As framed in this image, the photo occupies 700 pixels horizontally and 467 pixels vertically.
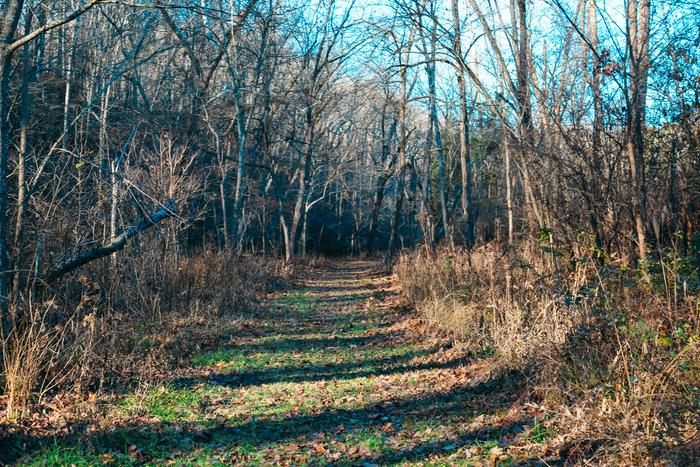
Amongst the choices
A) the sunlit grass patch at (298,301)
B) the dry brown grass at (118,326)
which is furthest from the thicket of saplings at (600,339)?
the sunlit grass patch at (298,301)

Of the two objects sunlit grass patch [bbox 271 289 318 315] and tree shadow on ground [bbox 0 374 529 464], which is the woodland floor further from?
sunlit grass patch [bbox 271 289 318 315]

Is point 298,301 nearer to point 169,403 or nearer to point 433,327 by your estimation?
point 433,327

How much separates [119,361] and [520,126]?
6301mm

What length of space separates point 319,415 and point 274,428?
1.90 feet

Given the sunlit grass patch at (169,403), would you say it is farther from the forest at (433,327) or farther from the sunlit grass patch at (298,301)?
the sunlit grass patch at (298,301)

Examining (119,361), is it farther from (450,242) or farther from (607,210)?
(450,242)

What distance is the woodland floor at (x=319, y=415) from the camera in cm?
512

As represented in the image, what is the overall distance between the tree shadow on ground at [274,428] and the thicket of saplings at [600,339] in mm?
543

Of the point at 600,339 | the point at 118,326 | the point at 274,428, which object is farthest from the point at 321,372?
the point at 600,339

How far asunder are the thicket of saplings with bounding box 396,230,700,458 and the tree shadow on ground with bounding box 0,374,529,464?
543 millimetres

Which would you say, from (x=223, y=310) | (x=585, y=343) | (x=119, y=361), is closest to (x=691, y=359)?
(x=585, y=343)

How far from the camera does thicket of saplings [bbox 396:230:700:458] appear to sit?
4.54 meters

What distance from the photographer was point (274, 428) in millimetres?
5934

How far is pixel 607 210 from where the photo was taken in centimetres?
823
